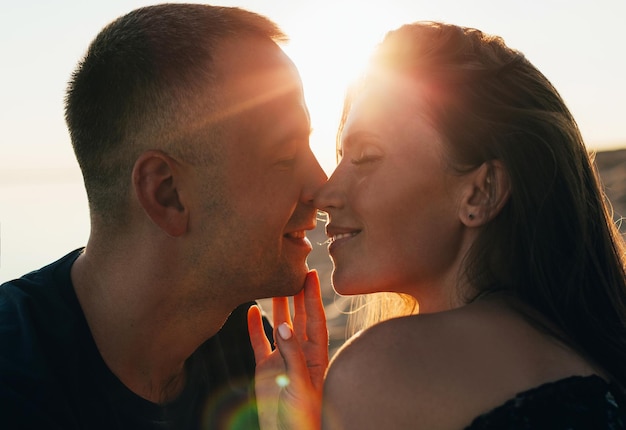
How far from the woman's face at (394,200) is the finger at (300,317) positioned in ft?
1.37

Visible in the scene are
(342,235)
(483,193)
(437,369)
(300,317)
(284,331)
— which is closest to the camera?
(437,369)

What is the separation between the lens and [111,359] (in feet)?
9.59

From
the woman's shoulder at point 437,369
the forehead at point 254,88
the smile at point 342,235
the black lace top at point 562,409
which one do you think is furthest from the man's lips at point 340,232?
the black lace top at point 562,409

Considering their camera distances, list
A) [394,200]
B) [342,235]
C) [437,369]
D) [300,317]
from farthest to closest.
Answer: [300,317] → [342,235] → [394,200] → [437,369]

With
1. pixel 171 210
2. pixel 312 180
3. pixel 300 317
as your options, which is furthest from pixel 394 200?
pixel 171 210

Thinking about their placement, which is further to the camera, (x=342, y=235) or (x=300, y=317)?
(x=300, y=317)

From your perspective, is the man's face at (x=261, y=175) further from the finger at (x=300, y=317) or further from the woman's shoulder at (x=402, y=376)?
the woman's shoulder at (x=402, y=376)

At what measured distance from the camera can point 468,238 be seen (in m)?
2.73

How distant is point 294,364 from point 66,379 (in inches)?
35.4

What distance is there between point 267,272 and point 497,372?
1461 mm

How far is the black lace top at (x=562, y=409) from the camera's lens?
1996 millimetres

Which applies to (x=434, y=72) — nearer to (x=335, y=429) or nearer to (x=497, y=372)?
(x=497, y=372)

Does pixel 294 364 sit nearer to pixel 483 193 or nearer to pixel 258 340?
pixel 258 340

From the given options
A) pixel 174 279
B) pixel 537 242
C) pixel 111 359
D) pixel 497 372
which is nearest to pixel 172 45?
pixel 174 279
